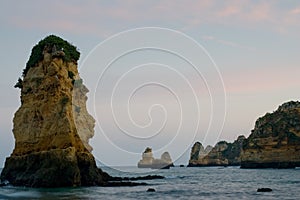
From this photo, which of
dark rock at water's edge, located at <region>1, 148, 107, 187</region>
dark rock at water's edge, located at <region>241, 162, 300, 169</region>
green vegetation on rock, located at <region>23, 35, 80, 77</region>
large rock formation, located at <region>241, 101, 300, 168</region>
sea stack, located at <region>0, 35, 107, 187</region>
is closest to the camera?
dark rock at water's edge, located at <region>1, 148, 107, 187</region>

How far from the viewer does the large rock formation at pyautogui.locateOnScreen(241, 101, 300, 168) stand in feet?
384

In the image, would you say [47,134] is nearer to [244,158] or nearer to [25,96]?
[25,96]

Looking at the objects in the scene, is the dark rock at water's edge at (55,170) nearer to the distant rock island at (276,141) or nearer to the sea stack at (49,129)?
the sea stack at (49,129)

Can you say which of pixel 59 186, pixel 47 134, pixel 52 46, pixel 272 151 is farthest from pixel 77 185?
pixel 272 151

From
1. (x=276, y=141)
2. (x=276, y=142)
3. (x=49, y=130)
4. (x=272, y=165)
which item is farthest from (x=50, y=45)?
(x=272, y=165)

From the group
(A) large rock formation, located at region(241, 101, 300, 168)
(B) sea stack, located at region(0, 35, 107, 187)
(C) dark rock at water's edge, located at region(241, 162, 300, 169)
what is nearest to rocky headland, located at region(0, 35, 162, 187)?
(B) sea stack, located at region(0, 35, 107, 187)

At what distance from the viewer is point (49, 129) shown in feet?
178

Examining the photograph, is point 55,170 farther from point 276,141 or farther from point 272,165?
point 272,165

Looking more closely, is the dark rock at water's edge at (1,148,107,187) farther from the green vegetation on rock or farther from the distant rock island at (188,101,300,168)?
the distant rock island at (188,101,300,168)

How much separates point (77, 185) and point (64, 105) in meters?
10.2

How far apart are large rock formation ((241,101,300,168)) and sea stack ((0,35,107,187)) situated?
70.4 meters

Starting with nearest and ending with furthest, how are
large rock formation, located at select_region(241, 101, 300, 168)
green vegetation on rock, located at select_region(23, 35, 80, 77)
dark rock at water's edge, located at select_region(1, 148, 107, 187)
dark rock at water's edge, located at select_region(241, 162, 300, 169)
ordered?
dark rock at water's edge, located at select_region(1, 148, 107, 187) → green vegetation on rock, located at select_region(23, 35, 80, 77) → large rock formation, located at select_region(241, 101, 300, 168) → dark rock at water's edge, located at select_region(241, 162, 300, 169)

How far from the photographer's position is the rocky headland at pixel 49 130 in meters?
50.5

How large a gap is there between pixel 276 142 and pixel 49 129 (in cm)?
7940
